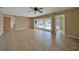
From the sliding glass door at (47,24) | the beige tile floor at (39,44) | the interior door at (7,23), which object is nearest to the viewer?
the beige tile floor at (39,44)

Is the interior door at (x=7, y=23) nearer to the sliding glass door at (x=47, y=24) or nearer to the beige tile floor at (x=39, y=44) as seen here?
→ the sliding glass door at (x=47, y=24)

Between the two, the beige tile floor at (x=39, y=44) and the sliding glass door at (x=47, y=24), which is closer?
the beige tile floor at (x=39, y=44)

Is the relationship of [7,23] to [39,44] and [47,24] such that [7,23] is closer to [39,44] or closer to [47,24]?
[47,24]

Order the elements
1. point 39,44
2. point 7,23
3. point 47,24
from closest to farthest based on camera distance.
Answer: point 39,44 < point 7,23 < point 47,24

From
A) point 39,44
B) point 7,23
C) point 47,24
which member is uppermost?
point 7,23

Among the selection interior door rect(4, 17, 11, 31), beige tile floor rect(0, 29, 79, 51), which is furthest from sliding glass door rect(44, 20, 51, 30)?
beige tile floor rect(0, 29, 79, 51)

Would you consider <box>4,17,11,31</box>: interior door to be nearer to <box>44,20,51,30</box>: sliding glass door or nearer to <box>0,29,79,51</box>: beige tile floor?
<box>44,20,51,30</box>: sliding glass door

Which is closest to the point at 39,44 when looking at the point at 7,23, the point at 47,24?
the point at 7,23

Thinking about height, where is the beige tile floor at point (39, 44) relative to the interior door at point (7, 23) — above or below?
below

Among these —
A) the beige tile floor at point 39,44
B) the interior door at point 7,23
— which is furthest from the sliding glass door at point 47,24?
the beige tile floor at point 39,44

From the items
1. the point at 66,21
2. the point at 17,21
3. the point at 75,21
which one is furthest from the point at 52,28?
the point at 17,21
